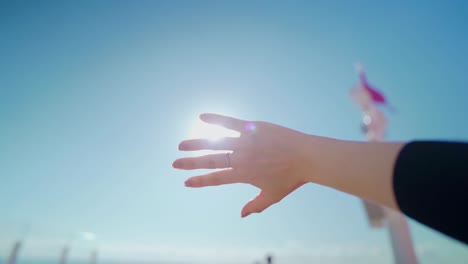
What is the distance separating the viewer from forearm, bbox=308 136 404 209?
1.16 m

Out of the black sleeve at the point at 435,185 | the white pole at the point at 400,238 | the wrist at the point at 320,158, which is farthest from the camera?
the white pole at the point at 400,238

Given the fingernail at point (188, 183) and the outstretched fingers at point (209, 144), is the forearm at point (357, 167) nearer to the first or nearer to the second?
the outstretched fingers at point (209, 144)

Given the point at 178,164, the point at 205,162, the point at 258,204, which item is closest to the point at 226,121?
the point at 205,162

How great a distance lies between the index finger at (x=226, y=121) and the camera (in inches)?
64.2

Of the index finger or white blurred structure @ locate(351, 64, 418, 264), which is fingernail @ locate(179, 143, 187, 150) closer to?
the index finger

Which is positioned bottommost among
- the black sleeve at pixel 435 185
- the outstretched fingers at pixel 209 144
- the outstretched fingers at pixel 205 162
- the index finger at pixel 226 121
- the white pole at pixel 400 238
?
the white pole at pixel 400 238

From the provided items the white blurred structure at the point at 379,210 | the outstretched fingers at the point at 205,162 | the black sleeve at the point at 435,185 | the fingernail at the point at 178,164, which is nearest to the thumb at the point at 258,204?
the outstretched fingers at the point at 205,162

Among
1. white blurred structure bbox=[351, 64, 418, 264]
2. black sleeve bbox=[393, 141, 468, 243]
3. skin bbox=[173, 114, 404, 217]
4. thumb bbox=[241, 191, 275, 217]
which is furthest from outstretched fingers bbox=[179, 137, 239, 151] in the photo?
white blurred structure bbox=[351, 64, 418, 264]

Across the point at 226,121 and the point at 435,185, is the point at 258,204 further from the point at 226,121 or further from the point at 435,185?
the point at 435,185

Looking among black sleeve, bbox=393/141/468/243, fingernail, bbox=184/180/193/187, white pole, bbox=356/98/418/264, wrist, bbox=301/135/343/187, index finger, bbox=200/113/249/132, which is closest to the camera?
black sleeve, bbox=393/141/468/243

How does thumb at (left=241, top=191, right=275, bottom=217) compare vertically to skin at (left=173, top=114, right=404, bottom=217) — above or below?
below

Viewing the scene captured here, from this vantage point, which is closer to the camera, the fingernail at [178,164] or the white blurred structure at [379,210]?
the fingernail at [178,164]

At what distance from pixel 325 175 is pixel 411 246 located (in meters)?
16.9

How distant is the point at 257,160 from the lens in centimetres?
156
